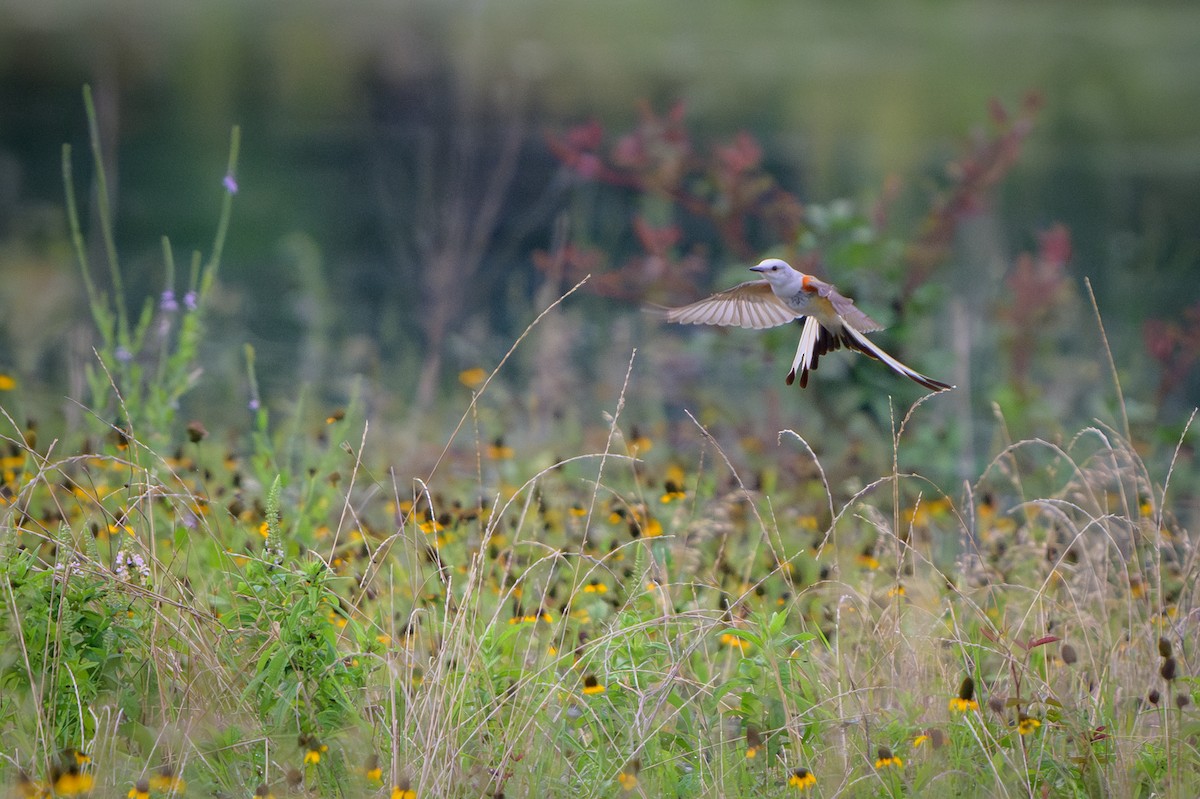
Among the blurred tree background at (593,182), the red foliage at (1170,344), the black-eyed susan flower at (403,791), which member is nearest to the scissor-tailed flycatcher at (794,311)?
the black-eyed susan flower at (403,791)

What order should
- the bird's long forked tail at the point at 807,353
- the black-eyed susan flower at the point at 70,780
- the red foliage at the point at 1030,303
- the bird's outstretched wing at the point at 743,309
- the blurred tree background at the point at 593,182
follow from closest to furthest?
the black-eyed susan flower at the point at 70,780
the bird's long forked tail at the point at 807,353
the bird's outstretched wing at the point at 743,309
the red foliage at the point at 1030,303
the blurred tree background at the point at 593,182

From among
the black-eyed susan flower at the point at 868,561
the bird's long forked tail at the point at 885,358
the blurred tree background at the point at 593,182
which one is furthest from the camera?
the blurred tree background at the point at 593,182

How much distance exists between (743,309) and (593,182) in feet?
23.2

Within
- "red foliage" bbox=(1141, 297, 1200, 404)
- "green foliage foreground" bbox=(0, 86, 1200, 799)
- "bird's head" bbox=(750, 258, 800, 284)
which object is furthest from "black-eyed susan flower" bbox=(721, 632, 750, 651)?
"red foliage" bbox=(1141, 297, 1200, 404)

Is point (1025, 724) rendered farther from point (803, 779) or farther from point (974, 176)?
point (974, 176)

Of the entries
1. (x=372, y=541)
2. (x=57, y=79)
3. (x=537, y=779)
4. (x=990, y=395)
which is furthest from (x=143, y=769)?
(x=57, y=79)

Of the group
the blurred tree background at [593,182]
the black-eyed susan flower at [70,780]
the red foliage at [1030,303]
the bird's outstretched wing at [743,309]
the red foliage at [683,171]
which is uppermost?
the bird's outstretched wing at [743,309]

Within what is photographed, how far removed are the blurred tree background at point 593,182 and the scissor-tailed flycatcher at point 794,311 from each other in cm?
117

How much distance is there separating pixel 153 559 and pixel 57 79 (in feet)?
38.1

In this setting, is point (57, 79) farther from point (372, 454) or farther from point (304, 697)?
point (304, 697)

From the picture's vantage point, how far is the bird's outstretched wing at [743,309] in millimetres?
2531

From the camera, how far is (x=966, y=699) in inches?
78.5

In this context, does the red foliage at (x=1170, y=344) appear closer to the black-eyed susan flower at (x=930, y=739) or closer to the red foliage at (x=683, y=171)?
the red foliage at (x=683, y=171)

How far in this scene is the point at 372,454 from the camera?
4477mm
